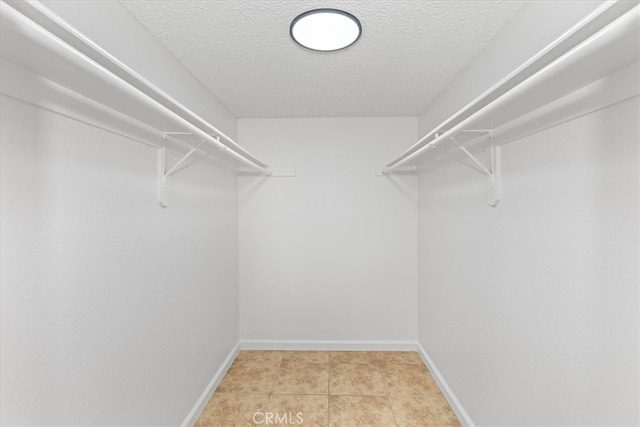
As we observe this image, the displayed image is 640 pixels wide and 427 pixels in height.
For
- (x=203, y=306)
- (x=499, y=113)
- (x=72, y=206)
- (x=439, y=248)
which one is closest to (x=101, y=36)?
(x=72, y=206)

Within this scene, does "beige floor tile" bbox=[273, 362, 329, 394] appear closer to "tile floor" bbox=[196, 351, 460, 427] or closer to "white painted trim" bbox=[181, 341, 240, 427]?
"tile floor" bbox=[196, 351, 460, 427]

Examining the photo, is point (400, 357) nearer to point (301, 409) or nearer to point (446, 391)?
point (446, 391)

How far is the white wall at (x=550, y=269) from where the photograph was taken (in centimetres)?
82

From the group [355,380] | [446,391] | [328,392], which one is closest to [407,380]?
[446,391]

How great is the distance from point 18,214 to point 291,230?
6.45ft

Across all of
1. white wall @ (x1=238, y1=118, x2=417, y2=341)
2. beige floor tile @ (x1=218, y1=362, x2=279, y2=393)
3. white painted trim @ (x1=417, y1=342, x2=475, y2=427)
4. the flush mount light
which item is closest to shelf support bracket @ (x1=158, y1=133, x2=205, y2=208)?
the flush mount light

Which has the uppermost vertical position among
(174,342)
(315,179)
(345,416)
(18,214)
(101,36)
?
(101,36)

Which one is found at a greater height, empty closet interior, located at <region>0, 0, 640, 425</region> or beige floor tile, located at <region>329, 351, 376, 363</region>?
empty closet interior, located at <region>0, 0, 640, 425</region>

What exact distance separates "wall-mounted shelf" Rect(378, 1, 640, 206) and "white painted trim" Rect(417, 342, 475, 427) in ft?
4.34

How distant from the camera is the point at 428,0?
3.82ft

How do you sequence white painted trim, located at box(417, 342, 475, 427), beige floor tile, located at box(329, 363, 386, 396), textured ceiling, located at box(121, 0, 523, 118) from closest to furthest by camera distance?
1. textured ceiling, located at box(121, 0, 523, 118)
2. white painted trim, located at box(417, 342, 475, 427)
3. beige floor tile, located at box(329, 363, 386, 396)

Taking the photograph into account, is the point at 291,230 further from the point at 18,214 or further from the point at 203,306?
the point at 18,214

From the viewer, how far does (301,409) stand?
1.87m

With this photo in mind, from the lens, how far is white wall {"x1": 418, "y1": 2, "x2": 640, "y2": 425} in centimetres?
82
